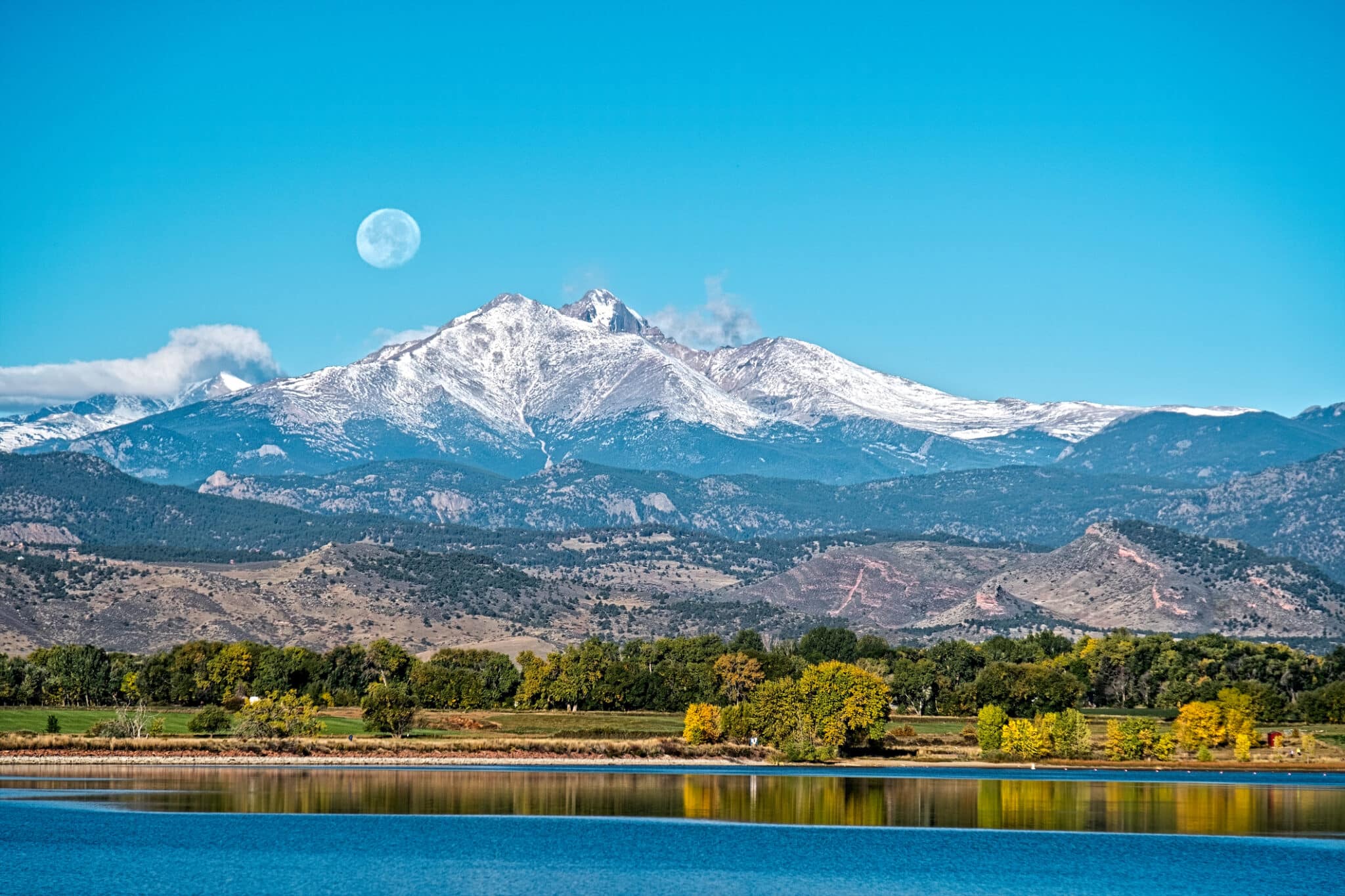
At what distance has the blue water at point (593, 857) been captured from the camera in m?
89.3

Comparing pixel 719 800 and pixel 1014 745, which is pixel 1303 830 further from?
pixel 1014 745

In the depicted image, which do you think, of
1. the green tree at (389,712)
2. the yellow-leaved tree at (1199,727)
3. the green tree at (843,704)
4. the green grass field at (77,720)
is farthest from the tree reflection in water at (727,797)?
the yellow-leaved tree at (1199,727)

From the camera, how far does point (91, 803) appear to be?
117 meters

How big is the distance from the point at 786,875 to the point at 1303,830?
38.9m

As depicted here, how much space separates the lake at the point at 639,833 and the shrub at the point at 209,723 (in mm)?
21214

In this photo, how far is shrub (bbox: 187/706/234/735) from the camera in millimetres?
170500

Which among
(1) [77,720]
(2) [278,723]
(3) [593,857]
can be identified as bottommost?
(3) [593,857]

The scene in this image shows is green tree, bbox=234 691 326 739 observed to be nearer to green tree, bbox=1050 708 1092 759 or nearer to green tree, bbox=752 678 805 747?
green tree, bbox=752 678 805 747

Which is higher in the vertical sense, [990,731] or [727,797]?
[990,731]

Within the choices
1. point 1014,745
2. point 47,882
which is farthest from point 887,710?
point 47,882

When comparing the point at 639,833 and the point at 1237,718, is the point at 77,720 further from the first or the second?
the point at 1237,718

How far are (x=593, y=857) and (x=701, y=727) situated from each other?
246 ft

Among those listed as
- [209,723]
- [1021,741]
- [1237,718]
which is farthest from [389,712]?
[1237,718]

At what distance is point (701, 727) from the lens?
17388cm
